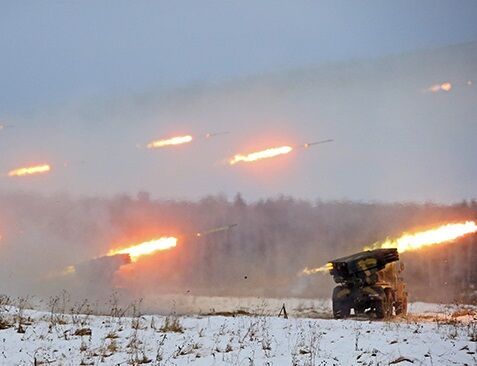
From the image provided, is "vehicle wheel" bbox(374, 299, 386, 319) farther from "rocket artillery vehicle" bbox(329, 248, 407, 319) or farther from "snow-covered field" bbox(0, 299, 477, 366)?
"snow-covered field" bbox(0, 299, 477, 366)

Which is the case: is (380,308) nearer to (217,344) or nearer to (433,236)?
(217,344)

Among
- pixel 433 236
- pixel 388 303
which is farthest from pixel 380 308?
pixel 433 236

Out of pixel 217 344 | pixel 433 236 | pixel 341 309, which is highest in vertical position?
pixel 433 236

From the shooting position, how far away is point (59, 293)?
145ft

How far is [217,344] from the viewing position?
12.0 m

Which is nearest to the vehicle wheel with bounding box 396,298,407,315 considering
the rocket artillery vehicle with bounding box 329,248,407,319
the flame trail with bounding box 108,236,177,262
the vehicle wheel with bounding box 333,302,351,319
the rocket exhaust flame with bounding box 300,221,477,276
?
the rocket artillery vehicle with bounding box 329,248,407,319

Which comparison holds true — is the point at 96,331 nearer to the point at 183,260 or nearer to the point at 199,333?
the point at 199,333

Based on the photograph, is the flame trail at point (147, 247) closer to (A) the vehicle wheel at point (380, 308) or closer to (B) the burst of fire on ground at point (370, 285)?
(B) the burst of fire on ground at point (370, 285)

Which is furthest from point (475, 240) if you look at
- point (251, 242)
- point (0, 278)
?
point (0, 278)

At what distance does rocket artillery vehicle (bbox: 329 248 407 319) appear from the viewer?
25.8 meters

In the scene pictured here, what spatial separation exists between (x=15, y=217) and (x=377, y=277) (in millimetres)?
43880

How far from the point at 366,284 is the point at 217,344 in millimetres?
16123

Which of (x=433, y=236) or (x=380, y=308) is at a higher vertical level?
(x=433, y=236)

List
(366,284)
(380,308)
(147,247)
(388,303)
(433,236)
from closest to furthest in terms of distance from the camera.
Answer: (380,308) < (388,303) < (366,284) < (433,236) < (147,247)
